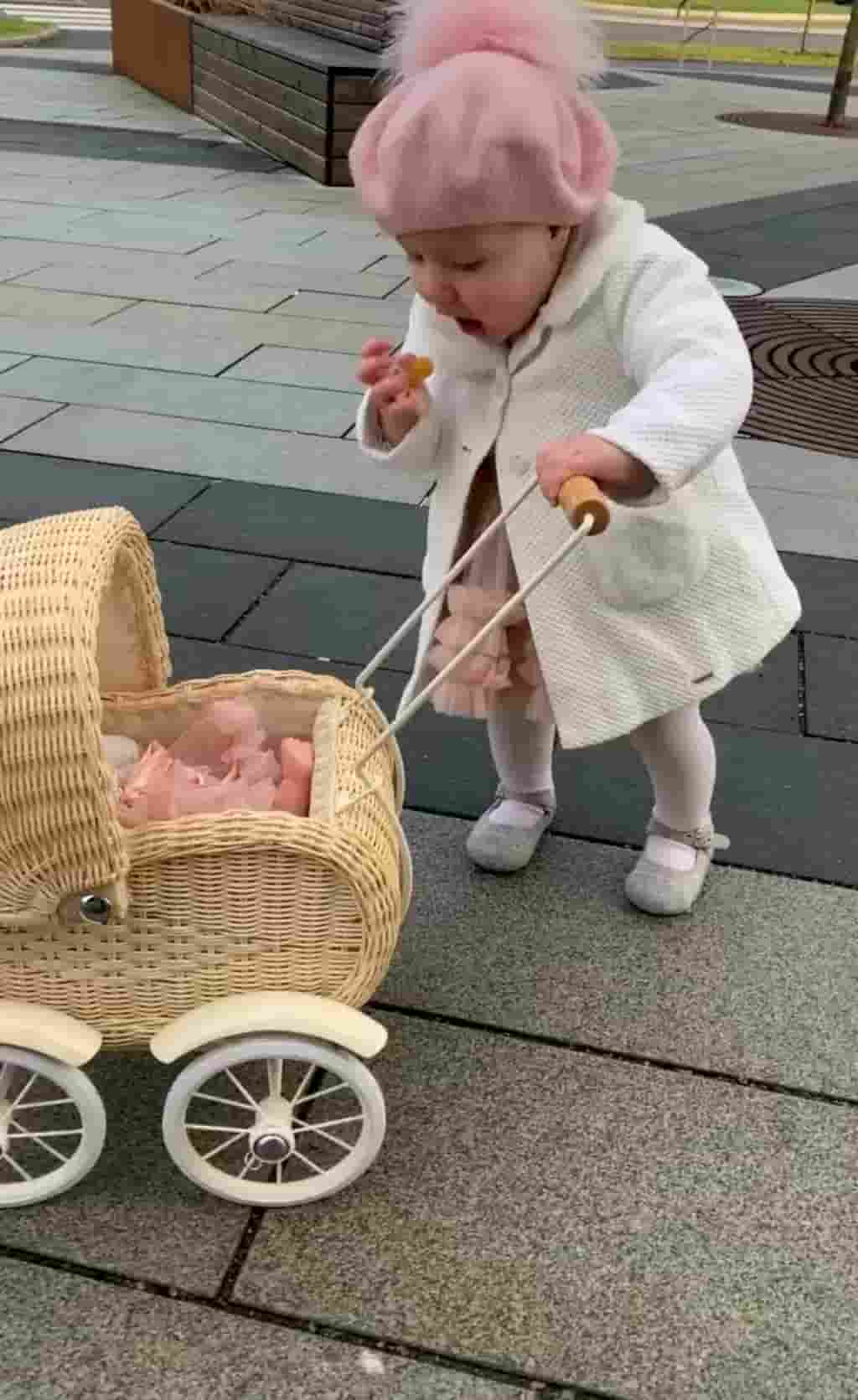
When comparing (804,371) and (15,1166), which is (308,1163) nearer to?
(15,1166)

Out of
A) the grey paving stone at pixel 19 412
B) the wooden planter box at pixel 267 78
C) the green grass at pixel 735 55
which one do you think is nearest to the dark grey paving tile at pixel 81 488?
the grey paving stone at pixel 19 412

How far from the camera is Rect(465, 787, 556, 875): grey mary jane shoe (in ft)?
8.54

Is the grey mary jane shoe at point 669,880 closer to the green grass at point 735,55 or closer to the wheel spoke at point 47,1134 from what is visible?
the wheel spoke at point 47,1134

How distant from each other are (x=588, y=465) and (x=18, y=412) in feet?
11.9

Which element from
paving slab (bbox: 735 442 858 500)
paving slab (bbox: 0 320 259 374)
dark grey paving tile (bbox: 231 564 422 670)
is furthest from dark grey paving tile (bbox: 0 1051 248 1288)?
paving slab (bbox: 0 320 259 374)

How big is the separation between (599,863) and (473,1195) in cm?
87

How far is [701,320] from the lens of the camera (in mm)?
1836

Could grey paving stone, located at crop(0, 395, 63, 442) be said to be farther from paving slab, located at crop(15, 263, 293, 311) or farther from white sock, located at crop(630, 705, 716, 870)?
white sock, located at crop(630, 705, 716, 870)

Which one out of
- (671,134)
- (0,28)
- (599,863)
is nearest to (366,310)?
(599,863)

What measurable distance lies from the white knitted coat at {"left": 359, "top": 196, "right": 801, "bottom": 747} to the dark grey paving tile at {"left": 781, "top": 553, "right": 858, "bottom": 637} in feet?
4.29

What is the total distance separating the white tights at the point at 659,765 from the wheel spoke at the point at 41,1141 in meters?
1.02

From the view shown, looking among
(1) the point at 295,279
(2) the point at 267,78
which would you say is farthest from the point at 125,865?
(2) the point at 267,78

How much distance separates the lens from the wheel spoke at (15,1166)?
1854 millimetres

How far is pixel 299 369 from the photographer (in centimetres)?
541
